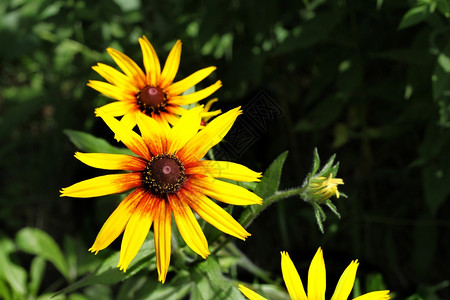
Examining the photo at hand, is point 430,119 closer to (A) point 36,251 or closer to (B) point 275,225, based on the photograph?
(B) point 275,225

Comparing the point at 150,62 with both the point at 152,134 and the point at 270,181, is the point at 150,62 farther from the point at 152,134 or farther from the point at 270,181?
the point at 270,181

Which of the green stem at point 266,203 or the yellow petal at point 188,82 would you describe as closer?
the green stem at point 266,203

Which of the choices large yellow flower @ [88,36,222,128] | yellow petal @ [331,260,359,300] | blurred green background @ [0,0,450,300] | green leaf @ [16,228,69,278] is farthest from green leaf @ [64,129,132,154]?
green leaf @ [16,228,69,278]

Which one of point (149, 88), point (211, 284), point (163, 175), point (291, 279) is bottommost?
point (291, 279)


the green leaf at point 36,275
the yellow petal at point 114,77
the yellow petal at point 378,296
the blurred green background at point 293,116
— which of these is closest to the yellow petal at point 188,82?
the yellow petal at point 114,77

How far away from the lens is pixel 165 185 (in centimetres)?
121

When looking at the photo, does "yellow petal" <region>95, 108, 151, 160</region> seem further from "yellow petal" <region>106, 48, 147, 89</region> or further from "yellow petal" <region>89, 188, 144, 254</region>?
"yellow petal" <region>106, 48, 147, 89</region>

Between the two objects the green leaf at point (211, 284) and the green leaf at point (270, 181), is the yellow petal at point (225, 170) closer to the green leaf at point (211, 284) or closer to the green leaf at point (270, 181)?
the green leaf at point (270, 181)

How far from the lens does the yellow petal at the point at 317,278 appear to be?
122 cm

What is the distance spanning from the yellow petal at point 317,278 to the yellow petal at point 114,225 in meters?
0.47

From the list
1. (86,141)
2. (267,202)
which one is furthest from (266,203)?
(86,141)

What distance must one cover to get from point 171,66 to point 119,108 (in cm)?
20

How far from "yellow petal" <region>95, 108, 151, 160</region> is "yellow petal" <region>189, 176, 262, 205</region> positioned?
16cm

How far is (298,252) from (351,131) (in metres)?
0.65
